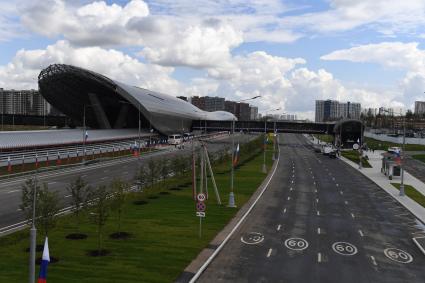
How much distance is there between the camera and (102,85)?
12488 cm

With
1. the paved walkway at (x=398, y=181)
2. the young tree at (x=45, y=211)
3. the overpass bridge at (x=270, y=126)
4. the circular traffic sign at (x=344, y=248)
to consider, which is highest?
the overpass bridge at (x=270, y=126)

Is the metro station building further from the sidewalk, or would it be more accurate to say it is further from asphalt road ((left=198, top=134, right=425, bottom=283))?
asphalt road ((left=198, top=134, right=425, bottom=283))

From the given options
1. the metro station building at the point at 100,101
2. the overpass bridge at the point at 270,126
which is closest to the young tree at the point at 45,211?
the metro station building at the point at 100,101

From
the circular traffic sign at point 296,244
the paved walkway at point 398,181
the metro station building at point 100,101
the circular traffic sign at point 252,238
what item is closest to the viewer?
the circular traffic sign at point 296,244

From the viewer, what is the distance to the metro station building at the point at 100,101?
11956 cm

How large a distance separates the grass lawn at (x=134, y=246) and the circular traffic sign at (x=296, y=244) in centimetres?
469

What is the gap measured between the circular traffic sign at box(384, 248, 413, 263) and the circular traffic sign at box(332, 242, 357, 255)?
179 cm

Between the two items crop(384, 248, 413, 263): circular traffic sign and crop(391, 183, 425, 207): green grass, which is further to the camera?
crop(391, 183, 425, 207): green grass

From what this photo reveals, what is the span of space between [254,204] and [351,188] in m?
19.6

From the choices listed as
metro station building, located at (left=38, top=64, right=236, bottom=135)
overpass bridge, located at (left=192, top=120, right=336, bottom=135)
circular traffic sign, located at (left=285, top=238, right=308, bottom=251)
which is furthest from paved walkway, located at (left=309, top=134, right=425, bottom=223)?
overpass bridge, located at (left=192, top=120, right=336, bottom=135)

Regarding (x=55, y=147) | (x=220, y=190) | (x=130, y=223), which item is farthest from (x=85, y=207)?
(x=55, y=147)

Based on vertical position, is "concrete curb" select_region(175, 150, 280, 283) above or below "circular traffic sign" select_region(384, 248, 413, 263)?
above

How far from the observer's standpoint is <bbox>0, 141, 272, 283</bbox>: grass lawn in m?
21.0

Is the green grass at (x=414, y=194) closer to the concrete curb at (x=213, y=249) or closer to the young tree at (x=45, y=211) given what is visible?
the concrete curb at (x=213, y=249)
